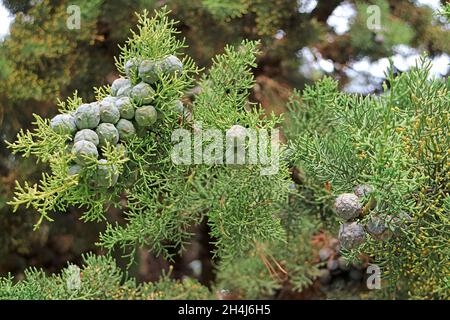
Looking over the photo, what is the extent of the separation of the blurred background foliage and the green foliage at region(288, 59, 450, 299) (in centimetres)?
33

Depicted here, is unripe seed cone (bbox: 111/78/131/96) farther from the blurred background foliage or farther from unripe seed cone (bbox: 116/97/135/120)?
the blurred background foliage

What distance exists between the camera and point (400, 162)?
347 mm

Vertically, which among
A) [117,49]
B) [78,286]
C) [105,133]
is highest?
[117,49]

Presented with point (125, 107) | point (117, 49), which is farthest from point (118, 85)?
point (117, 49)

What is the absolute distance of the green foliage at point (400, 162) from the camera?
347 millimetres

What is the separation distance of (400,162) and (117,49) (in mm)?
740

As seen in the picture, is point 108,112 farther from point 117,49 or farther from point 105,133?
point 117,49

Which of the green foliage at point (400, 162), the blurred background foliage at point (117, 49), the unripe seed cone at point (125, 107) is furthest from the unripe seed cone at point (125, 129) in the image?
the blurred background foliage at point (117, 49)

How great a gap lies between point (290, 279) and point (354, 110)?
1.56ft

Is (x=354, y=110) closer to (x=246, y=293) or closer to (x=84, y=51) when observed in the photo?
(x=246, y=293)

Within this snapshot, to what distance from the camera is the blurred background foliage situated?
90 centimetres

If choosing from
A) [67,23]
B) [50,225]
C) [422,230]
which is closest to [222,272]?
[50,225]

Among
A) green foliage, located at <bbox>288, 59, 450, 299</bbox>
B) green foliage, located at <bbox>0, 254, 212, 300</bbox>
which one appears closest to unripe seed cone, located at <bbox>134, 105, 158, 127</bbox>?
green foliage, located at <bbox>288, 59, 450, 299</bbox>

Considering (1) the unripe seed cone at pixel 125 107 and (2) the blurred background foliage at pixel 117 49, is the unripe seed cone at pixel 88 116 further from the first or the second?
(2) the blurred background foliage at pixel 117 49
